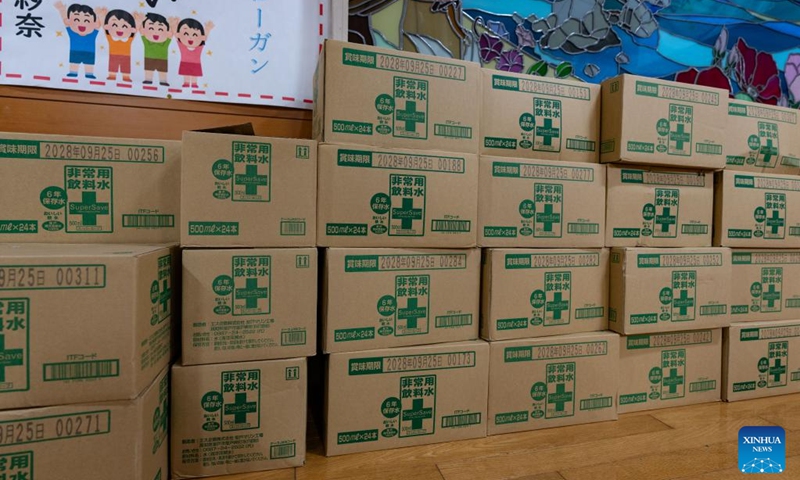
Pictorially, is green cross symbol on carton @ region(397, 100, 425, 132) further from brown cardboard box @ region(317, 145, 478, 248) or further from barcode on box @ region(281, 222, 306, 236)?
barcode on box @ region(281, 222, 306, 236)

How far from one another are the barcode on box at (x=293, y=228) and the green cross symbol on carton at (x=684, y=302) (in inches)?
44.5

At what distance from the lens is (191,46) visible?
1382 mm

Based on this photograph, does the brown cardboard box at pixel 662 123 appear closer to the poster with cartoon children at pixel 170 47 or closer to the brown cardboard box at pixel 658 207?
the brown cardboard box at pixel 658 207

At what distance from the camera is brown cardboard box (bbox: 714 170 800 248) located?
1441 millimetres

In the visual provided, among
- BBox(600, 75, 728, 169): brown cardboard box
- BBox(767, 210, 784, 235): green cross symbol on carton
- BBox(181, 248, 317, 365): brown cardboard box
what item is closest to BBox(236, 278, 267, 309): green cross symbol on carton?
BBox(181, 248, 317, 365): brown cardboard box

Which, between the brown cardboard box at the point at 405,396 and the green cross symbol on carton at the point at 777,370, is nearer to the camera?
the brown cardboard box at the point at 405,396

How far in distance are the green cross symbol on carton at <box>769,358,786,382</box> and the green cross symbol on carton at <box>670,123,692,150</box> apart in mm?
→ 826

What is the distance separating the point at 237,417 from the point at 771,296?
5.65 ft

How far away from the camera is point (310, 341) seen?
3.59 feet

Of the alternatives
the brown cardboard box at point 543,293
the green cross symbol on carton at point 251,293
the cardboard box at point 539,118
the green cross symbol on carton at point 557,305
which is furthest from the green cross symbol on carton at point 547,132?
the green cross symbol on carton at point 251,293

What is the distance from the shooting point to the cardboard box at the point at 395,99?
3.63ft

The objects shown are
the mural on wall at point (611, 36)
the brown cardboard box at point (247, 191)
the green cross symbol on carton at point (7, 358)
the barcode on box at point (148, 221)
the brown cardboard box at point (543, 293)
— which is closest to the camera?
the green cross symbol on carton at point (7, 358)

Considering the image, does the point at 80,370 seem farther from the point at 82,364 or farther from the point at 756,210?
the point at 756,210

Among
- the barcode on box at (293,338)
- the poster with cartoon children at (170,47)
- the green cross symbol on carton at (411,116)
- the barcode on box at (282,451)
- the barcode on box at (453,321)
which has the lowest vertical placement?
the barcode on box at (282,451)
